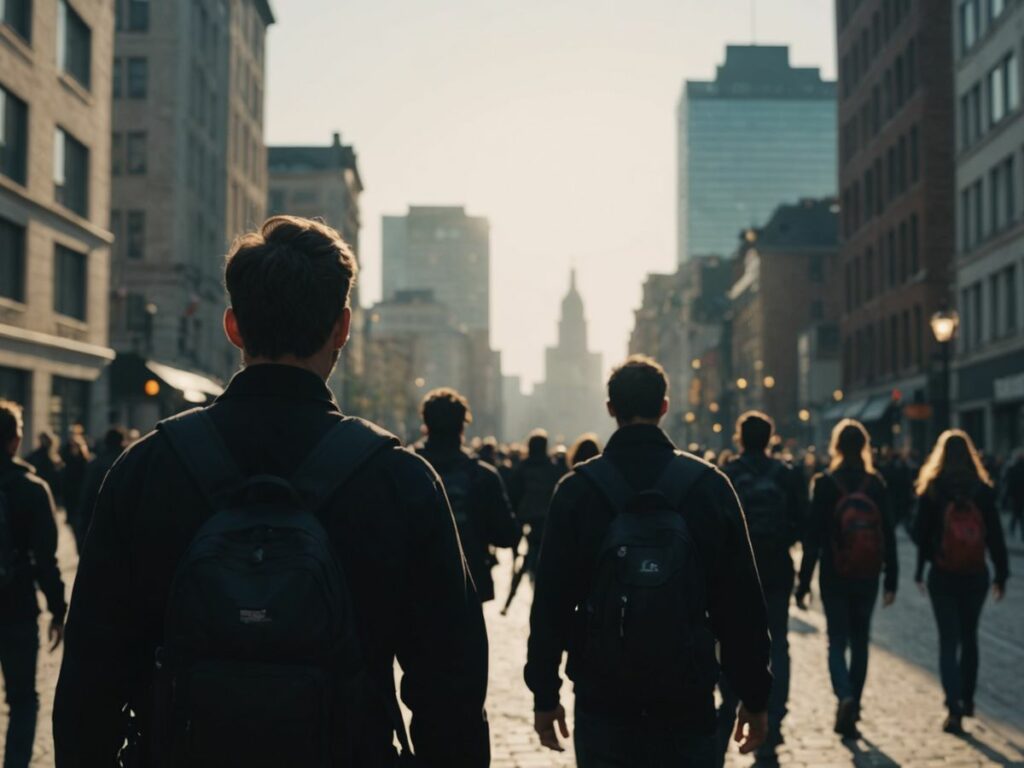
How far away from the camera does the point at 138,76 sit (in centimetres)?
5106

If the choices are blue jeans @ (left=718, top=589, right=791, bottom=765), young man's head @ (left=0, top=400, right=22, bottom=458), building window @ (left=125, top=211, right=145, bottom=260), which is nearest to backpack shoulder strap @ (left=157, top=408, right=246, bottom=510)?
young man's head @ (left=0, top=400, right=22, bottom=458)

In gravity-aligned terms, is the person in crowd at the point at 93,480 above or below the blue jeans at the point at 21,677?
above

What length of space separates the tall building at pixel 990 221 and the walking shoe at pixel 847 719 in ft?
105

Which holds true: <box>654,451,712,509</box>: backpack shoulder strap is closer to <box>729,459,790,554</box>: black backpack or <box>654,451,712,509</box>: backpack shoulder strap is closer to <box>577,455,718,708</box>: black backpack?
<box>577,455,718,708</box>: black backpack

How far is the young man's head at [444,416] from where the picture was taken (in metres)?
9.03

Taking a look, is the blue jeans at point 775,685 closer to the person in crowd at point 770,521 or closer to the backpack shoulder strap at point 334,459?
the person in crowd at point 770,521

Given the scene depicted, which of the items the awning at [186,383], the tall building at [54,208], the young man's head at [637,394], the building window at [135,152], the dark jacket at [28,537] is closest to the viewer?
the young man's head at [637,394]

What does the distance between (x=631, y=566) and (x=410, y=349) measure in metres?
165

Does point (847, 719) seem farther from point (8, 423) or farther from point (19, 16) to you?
point (19, 16)

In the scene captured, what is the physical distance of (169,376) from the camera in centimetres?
4088

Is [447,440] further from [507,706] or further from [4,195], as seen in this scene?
[4,195]

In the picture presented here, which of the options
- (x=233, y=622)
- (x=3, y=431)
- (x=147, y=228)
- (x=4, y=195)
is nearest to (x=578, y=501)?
(x=233, y=622)

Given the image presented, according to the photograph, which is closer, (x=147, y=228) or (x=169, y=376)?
(x=169, y=376)

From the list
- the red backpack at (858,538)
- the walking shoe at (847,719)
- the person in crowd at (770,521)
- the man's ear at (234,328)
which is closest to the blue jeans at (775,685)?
the person in crowd at (770,521)
